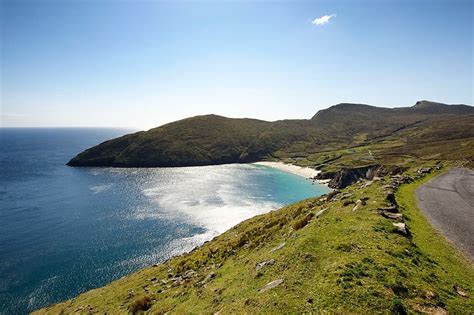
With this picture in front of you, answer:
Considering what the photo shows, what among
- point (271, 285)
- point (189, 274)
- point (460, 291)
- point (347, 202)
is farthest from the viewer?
point (347, 202)

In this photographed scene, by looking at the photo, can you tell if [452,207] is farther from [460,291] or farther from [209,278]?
[209,278]

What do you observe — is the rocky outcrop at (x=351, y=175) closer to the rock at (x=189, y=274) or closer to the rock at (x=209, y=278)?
the rock at (x=189, y=274)

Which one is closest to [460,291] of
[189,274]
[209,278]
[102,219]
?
[209,278]

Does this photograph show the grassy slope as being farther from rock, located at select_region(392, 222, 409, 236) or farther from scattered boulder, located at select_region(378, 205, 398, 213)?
scattered boulder, located at select_region(378, 205, 398, 213)

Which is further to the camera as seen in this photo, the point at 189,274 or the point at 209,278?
the point at 189,274

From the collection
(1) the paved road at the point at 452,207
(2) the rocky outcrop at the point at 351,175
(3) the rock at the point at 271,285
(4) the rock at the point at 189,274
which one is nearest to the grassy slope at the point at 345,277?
(3) the rock at the point at 271,285

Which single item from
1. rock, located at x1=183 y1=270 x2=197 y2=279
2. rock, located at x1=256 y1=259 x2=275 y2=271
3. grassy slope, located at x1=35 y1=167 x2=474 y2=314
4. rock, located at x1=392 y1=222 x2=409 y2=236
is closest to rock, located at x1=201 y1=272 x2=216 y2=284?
grassy slope, located at x1=35 y1=167 x2=474 y2=314
